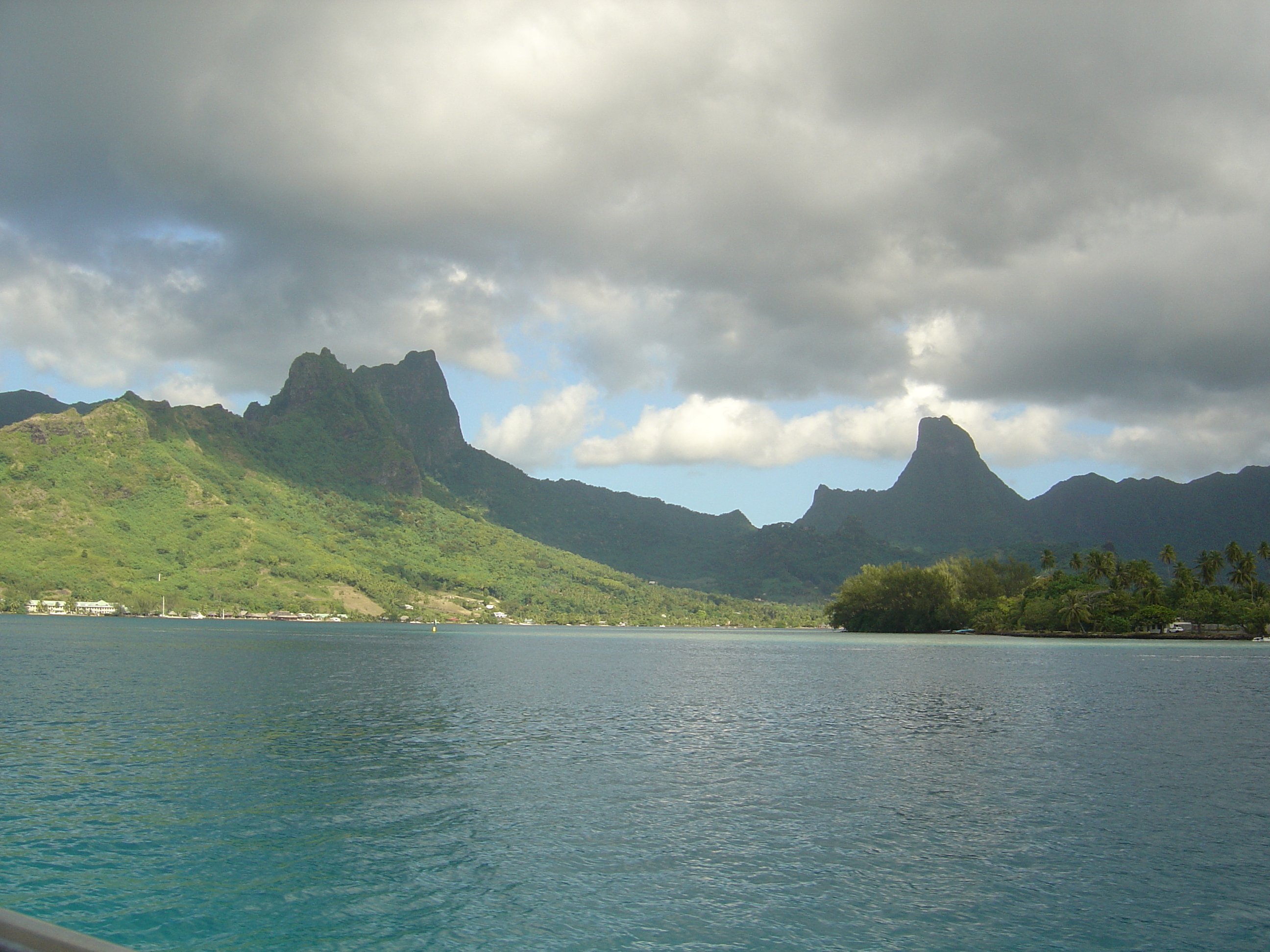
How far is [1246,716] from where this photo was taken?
49.6 m

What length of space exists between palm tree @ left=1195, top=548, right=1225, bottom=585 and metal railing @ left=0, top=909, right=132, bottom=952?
226089 millimetres

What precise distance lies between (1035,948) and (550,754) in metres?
22.7

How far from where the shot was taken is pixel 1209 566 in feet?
622

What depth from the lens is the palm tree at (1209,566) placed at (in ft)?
623

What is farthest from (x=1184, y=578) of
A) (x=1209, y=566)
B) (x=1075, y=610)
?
(x=1075, y=610)

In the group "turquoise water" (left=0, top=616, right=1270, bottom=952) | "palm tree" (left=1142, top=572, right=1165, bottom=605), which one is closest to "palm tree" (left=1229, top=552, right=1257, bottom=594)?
"palm tree" (left=1142, top=572, right=1165, bottom=605)

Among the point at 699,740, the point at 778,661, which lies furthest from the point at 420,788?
the point at 778,661

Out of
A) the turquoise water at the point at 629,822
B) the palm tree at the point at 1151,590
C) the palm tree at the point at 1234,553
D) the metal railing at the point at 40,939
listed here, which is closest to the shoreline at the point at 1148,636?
the palm tree at the point at 1151,590

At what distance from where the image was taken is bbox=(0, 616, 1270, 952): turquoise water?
1766cm

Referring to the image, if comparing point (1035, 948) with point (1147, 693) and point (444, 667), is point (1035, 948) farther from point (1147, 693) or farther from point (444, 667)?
point (444, 667)

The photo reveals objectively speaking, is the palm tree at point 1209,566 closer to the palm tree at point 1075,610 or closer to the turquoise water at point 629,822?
the palm tree at point 1075,610

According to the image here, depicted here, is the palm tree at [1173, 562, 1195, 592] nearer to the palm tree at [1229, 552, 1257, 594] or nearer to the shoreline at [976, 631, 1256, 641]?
the palm tree at [1229, 552, 1257, 594]

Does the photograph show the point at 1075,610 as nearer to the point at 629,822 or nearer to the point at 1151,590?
the point at 1151,590

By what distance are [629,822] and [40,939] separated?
21.7 m
